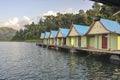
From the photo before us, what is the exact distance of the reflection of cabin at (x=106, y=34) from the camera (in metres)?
39.7

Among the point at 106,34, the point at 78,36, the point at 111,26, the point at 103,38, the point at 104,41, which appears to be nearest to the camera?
the point at 106,34

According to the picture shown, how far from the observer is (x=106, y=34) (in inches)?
1628

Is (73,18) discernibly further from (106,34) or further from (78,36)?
(106,34)

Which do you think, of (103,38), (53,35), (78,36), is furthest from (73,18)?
(103,38)

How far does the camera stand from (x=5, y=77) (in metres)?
21.3

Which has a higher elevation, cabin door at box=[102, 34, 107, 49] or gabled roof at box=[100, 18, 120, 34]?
gabled roof at box=[100, 18, 120, 34]

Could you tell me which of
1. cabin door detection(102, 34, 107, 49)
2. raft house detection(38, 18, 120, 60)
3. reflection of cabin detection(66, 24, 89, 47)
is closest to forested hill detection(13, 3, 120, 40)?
reflection of cabin detection(66, 24, 89, 47)

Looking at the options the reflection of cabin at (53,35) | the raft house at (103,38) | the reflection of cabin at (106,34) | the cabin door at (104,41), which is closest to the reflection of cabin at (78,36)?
the raft house at (103,38)

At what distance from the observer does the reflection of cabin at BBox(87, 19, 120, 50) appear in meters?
39.7

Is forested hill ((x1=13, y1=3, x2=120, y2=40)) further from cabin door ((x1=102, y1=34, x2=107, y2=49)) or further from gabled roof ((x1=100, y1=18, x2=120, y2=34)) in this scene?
cabin door ((x1=102, y1=34, x2=107, y2=49))

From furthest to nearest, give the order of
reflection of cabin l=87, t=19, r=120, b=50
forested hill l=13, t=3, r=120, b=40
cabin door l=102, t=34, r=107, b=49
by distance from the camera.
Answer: forested hill l=13, t=3, r=120, b=40
cabin door l=102, t=34, r=107, b=49
reflection of cabin l=87, t=19, r=120, b=50

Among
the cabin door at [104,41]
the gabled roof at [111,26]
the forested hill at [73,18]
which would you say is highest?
the forested hill at [73,18]

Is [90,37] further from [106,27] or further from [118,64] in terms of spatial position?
[118,64]

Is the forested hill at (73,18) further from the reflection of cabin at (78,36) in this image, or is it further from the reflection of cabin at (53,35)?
the reflection of cabin at (53,35)
